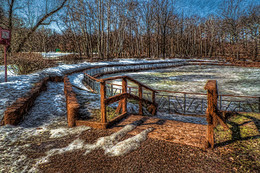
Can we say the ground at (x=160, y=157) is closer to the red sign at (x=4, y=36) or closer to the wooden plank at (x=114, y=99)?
the wooden plank at (x=114, y=99)

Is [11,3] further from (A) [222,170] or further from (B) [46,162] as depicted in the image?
(A) [222,170]

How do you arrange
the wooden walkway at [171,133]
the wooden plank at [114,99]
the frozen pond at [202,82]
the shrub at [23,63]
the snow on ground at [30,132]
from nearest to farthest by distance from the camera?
the snow on ground at [30,132]
the wooden walkway at [171,133]
the wooden plank at [114,99]
the shrub at [23,63]
the frozen pond at [202,82]

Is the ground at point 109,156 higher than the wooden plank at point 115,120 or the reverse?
the reverse

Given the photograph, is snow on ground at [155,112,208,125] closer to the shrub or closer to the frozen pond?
the frozen pond


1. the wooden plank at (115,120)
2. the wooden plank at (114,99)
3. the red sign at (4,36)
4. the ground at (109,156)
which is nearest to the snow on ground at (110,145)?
the ground at (109,156)

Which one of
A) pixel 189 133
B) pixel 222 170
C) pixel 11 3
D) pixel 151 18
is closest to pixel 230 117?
pixel 189 133

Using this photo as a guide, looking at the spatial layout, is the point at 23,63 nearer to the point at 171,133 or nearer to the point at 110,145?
the point at 110,145

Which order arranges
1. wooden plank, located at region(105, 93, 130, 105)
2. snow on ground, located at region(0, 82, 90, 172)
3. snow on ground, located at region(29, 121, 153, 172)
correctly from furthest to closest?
wooden plank, located at region(105, 93, 130, 105)
snow on ground, located at region(29, 121, 153, 172)
snow on ground, located at region(0, 82, 90, 172)

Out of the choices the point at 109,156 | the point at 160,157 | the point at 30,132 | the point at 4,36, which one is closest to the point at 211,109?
the point at 160,157

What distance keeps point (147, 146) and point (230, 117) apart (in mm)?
3760

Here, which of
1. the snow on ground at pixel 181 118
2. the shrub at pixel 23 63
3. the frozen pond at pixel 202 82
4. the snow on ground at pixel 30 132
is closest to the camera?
the snow on ground at pixel 30 132

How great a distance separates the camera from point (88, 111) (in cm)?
561

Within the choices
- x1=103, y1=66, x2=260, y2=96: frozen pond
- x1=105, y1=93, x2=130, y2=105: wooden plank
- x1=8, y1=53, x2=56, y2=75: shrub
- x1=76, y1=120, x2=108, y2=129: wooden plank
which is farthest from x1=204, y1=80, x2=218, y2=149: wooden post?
x1=8, y1=53, x2=56, y2=75: shrub

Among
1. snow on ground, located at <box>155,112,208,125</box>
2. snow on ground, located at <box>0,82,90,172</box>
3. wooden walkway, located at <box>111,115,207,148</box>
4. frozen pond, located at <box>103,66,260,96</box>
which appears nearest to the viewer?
snow on ground, located at <box>0,82,90,172</box>
